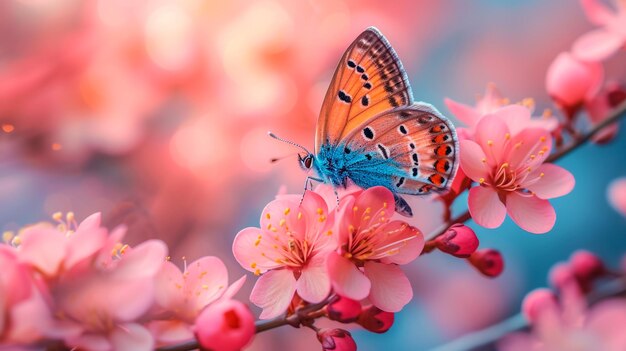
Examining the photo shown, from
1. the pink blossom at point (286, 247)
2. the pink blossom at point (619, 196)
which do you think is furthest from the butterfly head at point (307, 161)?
the pink blossom at point (619, 196)

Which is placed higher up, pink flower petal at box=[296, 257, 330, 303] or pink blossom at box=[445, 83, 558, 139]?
pink blossom at box=[445, 83, 558, 139]

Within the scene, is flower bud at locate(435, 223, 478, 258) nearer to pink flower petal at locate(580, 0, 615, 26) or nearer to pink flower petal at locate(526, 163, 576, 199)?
pink flower petal at locate(526, 163, 576, 199)

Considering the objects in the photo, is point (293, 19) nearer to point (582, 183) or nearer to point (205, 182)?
point (205, 182)

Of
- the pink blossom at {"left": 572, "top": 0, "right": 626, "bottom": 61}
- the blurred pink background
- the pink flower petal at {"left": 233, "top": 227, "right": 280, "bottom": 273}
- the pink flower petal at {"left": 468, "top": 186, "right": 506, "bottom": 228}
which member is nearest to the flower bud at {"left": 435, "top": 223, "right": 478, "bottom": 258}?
the pink flower petal at {"left": 468, "top": 186, "right": 506, "bottom": 228}

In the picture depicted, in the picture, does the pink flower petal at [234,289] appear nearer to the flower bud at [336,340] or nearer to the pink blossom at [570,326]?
the flower bud at [336,340]

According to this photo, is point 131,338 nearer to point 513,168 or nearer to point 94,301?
point 94,301


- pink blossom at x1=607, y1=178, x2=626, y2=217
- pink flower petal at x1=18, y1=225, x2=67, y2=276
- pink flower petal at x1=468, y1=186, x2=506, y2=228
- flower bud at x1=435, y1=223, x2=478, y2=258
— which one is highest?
pink flower petal at x1=18, y1=225, x2=67, y2=276
